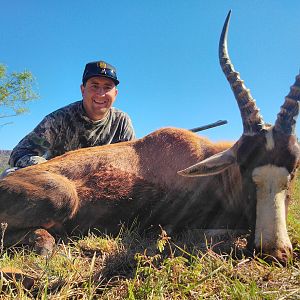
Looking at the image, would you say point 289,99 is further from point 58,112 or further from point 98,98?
point 58,112

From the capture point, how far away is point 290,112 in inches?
170

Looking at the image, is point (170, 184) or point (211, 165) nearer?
point (211, 165)

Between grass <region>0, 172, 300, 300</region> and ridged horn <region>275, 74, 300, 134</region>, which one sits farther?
ridged horn <region>275, 74, 300, 134</region>

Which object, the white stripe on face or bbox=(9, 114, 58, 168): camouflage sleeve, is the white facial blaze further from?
bbox=(9, 114, 58, 168): camouflage sleeve

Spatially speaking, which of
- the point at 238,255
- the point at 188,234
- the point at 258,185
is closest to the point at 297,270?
the point at 238,255

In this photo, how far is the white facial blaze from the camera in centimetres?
328

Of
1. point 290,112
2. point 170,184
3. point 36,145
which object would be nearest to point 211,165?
point 170,184

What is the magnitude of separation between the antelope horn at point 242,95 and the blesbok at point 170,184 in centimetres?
1

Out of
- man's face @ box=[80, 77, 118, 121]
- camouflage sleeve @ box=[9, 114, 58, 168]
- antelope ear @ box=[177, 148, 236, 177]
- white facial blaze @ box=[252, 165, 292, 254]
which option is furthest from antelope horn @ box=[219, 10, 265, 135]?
camouflage sleeve @ box=[9, 114, 58, 168]

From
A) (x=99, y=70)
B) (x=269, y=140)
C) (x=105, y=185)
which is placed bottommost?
(x=105, y=185)

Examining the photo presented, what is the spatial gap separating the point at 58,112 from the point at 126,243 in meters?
4.20

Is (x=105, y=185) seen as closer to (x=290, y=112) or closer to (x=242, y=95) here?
(x=242, y=95)

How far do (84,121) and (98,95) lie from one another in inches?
26.6

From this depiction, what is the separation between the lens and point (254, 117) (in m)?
4.36
